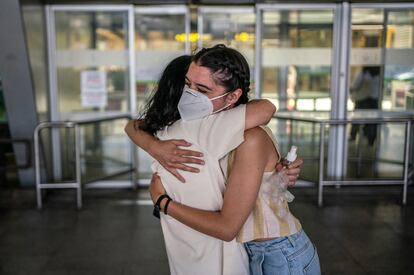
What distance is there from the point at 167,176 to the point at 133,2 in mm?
4846

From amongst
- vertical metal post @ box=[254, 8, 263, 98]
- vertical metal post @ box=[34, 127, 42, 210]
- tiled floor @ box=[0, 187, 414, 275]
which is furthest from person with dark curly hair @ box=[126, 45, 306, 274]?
vertical metal post @ box=[254, 8, 263, 98]

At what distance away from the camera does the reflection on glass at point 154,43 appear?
621cm

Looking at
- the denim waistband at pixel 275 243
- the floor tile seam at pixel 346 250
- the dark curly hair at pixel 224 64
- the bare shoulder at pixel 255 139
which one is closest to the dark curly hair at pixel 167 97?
the dark curly hair at pixel 224 64

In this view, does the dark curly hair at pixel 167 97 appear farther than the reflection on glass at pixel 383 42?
No

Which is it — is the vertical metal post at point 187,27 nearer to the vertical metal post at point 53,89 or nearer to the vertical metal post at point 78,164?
the vertical metal post at point 53,89

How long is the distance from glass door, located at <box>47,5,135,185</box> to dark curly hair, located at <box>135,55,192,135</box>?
14.9 ft

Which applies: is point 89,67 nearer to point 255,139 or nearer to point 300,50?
point 300,50

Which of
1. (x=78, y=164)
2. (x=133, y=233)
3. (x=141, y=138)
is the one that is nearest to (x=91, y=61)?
(x=78, y=164)

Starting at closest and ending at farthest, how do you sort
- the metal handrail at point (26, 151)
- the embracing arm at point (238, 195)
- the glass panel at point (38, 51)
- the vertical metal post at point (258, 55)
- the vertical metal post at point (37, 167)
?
the embracing arm at point (238, 195)
the vertical metal post at point (37, 167)
the glass panel at point (38, 51)
the metal handrail at point (26, 151)
the vertical metal post at point (258, 55)

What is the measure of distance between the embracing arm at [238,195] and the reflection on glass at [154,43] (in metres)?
4.94

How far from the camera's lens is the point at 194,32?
6.15 meters

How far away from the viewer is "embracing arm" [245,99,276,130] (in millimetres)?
1448

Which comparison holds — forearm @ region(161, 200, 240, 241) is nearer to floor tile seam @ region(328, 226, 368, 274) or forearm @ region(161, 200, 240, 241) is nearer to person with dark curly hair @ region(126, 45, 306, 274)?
person with dark curly hair @ region(126, 45, 306, 274)

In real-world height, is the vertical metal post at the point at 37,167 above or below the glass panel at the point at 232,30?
below
